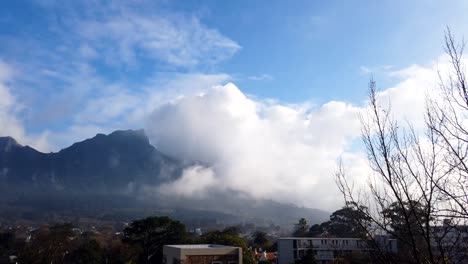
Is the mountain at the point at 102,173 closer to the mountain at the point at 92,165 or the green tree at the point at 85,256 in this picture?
the mountain at the point at 92,165

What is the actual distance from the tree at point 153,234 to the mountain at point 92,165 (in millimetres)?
161411

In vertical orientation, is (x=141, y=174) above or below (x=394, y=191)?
above

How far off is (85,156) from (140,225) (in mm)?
168480

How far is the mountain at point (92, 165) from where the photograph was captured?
189m

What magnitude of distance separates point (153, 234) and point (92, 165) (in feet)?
554

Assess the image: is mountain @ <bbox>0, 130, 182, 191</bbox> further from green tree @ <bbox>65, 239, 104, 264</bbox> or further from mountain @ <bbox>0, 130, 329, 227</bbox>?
green tree @ <bbox>65, 239, 104, 264</bbox>

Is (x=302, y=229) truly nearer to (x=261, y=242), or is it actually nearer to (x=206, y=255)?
(x=261, y=242)

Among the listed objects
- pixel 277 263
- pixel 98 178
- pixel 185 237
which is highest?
pixel 98 178

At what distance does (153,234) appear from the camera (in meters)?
34.5

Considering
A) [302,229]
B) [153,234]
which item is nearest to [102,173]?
[302,229]

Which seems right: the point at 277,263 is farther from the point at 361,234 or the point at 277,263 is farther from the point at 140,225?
the point at 361,234

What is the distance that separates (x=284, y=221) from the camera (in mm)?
198625

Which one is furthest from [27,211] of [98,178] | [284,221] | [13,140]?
[284,221]

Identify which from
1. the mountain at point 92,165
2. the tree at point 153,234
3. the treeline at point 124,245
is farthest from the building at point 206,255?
the mountain at point 92,165
